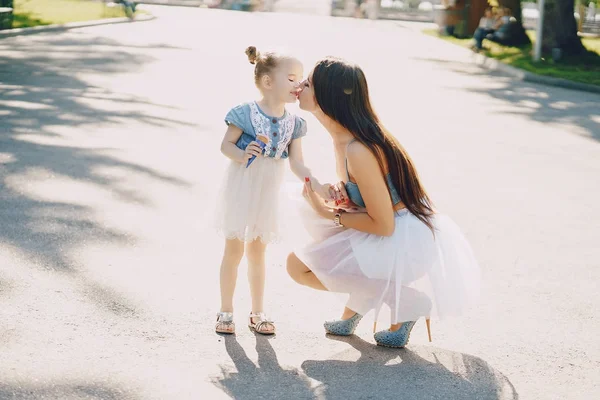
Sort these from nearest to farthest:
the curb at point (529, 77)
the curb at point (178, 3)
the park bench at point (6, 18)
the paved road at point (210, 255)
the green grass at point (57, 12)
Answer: the paved road at point (210, 255)
the curb at point (529, 77)
the park bench at point (6, 18)
the green grass at point (57, 12)
the curb at point (178, 3)

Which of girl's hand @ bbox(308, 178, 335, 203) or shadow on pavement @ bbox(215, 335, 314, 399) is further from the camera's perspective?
girl's hand @ bbox(308, 178, 335, 203)

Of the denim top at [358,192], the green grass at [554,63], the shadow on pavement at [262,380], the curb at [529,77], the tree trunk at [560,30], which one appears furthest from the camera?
the tree trunk at [560,30]

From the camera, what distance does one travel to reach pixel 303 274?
4938 millimetres

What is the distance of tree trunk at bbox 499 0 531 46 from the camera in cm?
2730

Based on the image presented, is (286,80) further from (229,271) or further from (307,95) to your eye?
(229,271)

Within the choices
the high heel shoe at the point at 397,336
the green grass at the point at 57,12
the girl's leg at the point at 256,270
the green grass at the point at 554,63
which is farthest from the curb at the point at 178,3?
the high heel shoe at the point at 397,336

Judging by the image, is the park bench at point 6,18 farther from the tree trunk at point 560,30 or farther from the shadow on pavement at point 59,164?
the tree trunk at point 560,30

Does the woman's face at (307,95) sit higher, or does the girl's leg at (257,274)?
the woman's face at (307,95)

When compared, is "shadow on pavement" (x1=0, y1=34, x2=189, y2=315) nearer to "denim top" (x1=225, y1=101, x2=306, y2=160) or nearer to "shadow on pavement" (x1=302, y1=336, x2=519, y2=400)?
"denim top" (x1=225, y1=101, x2=306, y2=160)

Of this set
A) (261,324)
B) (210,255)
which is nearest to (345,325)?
(261,324)

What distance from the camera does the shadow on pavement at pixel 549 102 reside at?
46.4 ft

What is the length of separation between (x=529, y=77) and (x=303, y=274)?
1603 centimetres

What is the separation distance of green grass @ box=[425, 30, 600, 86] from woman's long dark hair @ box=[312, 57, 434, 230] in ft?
49.2

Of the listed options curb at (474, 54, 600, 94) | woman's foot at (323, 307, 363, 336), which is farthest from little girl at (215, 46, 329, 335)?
curb at (474, 54, 600, 94)
